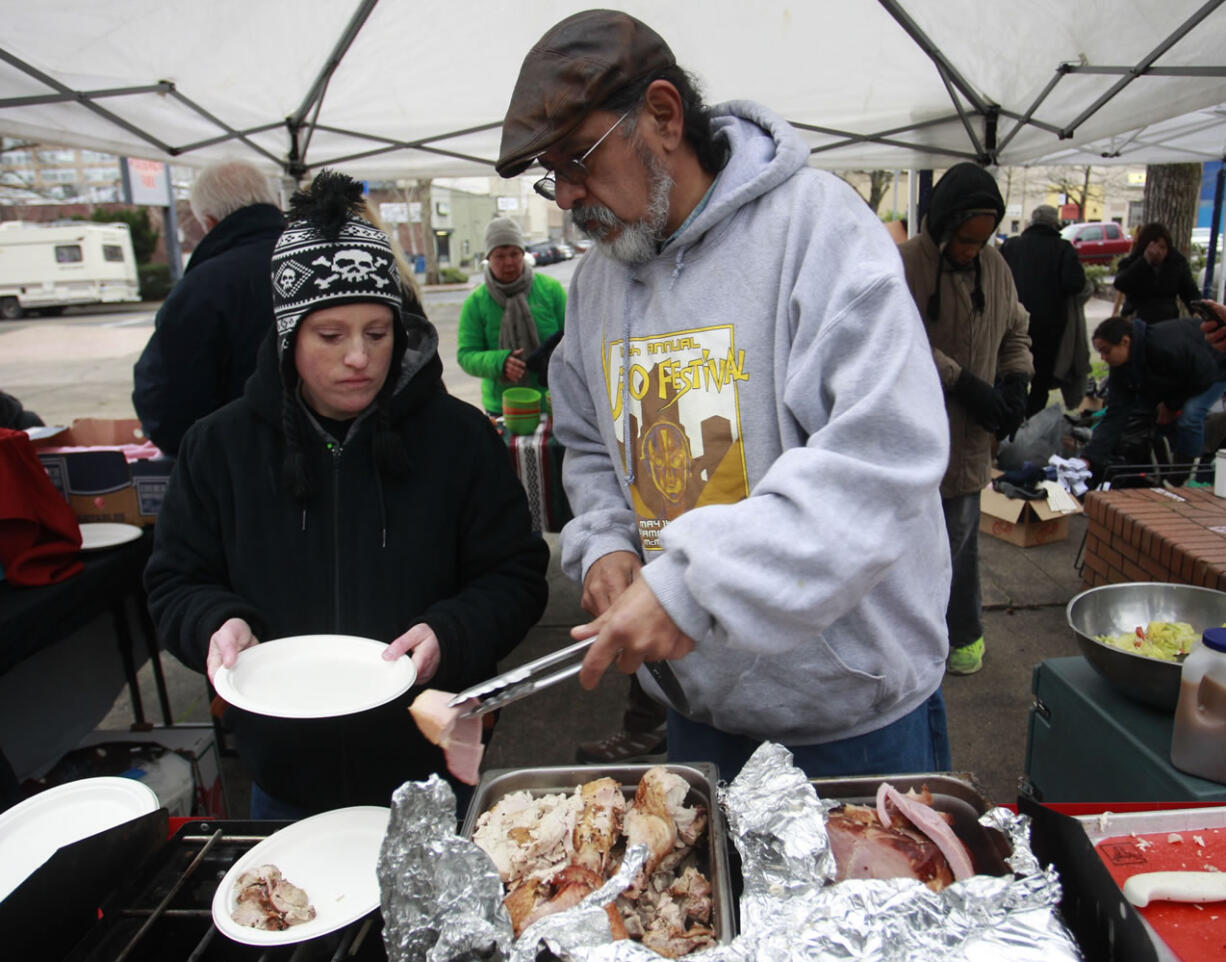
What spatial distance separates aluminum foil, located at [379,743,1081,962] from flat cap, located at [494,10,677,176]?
0.95 m

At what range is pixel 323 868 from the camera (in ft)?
4.16

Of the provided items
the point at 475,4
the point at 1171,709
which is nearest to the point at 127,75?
the point at 475,4

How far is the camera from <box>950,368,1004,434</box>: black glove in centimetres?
340

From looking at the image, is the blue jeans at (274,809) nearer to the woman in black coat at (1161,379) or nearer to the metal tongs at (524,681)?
the metal tongs at (524,681)

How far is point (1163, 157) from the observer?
25.8 feet

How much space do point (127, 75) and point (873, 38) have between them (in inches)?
134

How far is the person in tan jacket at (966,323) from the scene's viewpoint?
3.35 metres

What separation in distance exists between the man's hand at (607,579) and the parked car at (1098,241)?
933 inches

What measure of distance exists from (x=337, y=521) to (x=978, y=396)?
2.72 meters

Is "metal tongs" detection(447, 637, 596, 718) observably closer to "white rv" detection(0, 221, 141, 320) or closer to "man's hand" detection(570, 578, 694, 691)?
"man's hand" detection(570, 578, 694, 691)

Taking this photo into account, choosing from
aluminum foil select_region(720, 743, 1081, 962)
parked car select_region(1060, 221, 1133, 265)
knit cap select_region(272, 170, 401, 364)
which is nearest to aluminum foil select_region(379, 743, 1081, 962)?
aluminum foil select_region(720, 743, 1081, 962)

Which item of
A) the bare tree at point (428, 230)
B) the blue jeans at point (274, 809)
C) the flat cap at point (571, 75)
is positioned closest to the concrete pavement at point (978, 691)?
the blue jeans at point (274, 809)

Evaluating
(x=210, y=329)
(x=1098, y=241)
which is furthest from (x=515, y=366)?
(x=1098, y=241)

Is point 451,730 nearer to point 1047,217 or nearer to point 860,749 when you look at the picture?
point 860,749
